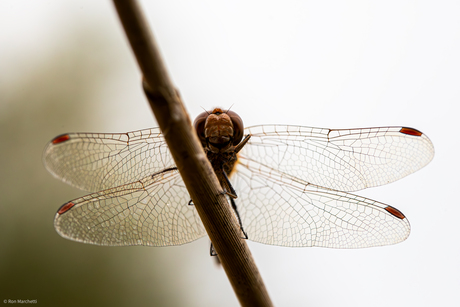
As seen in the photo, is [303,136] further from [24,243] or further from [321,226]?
[24,243]

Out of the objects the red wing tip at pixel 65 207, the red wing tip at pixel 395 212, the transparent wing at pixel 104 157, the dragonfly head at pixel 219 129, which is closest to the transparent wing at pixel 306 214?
the red wing tip at pixel 395 212

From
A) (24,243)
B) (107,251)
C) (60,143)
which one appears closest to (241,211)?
(60,143)

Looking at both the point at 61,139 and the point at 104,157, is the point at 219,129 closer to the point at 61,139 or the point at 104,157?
the point at 104,157

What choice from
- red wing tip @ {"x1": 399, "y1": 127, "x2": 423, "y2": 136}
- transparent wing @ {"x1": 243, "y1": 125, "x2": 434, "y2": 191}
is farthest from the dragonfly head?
red wing tip @ {"x1": 399, "y1": 127, "x2": 423, "y2": 136}

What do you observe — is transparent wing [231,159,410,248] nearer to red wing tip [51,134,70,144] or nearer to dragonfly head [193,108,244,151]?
dragonfly head [193,108,244,151]

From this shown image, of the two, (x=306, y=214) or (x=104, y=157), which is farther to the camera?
(x=306, y=214)

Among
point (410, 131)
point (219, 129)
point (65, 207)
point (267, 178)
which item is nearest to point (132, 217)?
point (65, 207)

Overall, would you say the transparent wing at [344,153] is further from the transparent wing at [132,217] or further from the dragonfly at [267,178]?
the transparent wing at [132,217]
